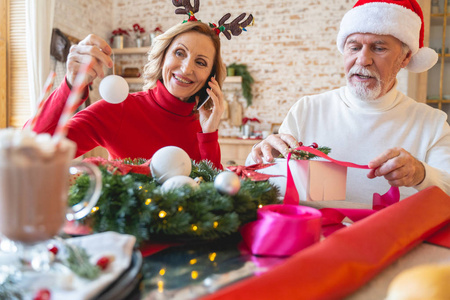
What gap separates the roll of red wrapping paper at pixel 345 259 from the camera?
419 mm

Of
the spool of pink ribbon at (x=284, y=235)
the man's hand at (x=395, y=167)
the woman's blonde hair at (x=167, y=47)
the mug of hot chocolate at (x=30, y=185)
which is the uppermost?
the woman's blonde hair at (x=167, y=47)

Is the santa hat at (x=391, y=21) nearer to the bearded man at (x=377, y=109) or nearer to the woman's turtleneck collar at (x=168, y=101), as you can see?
the bearded man at (x=377, y=109)

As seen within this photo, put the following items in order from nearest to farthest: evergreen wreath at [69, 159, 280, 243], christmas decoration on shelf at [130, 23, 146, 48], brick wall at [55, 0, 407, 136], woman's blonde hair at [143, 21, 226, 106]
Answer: evergreen wreath at [69, 159, 280, 243] < woman's blonde hair at [143, 21, 226, 106] < brick wall at [55, 0, 407, 136] < christmas decoration on shelf at [130, 23, 146, 48]

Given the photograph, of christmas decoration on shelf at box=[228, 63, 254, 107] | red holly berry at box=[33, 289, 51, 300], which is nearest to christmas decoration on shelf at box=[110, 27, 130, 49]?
christmas decoration on shelf at box=[228, 63, 254, 107]

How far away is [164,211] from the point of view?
2.07ft

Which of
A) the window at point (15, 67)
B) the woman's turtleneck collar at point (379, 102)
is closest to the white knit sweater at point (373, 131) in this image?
the woman's turtleneck collar at point (379, 102)

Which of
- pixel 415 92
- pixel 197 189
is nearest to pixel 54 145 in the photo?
pixel 197 189

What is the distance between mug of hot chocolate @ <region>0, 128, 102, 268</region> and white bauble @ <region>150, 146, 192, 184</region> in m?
0.35

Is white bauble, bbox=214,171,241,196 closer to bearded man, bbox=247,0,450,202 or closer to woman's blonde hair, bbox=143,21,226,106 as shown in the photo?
bearded man, bbox=247,0,450,202

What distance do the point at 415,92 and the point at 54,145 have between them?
196 inches

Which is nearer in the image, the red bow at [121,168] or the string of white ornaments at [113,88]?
the red bow at [121,168]

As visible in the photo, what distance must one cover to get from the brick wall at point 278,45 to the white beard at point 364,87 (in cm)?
357

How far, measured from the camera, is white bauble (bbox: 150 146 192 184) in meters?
0.83

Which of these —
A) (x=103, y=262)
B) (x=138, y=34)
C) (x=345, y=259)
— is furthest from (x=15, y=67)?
(x=345, y=259)
